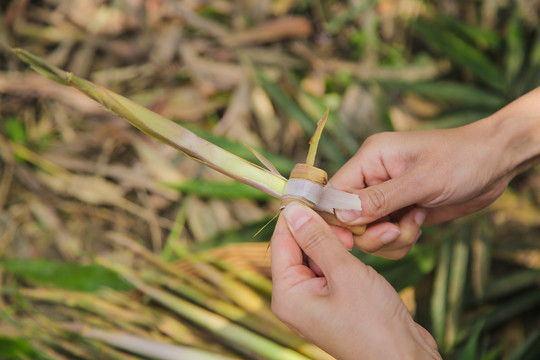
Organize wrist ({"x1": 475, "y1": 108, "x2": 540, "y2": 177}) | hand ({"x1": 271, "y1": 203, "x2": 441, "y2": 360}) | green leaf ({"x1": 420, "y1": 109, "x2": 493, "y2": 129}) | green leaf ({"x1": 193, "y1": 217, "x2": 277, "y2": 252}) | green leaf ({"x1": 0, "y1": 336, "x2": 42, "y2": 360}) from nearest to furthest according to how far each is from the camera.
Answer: hand ({"x1": 271, "y1": 203, "x2": 441, "y2": 360}) < wrist ({"x1": 475, "y1": 108, "x2": 540, "y2": 177}) < green leaf ({"x1": 0, "y1": 336, "x2": 42, "y2": 360}) < green leaf ({"x1": 193, "y1": 217, "x2": 277, "y2": 252}) < green leaf ({"x1": 420, "y1": 109, "x2": 493, "y2": 129})

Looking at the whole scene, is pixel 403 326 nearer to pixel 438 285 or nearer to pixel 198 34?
pixel 438 285

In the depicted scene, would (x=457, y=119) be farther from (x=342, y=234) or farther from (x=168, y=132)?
(x=168, y=132)

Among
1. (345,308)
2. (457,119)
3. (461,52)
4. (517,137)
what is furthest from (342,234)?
(461,52)

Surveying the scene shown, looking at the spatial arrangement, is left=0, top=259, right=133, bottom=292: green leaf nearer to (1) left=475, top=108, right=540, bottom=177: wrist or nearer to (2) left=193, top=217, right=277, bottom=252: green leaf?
(2) left=193, top=217, right=277, bottom=252: green leaf

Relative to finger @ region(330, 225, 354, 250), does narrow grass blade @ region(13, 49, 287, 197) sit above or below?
above

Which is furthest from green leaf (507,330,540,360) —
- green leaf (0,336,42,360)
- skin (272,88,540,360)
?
green leaf (0,336,42,360)

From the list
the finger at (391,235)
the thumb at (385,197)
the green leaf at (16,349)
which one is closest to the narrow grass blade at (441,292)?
the finger at (391,235)

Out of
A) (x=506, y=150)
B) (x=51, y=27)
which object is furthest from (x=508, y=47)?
(x=51, y=27)
